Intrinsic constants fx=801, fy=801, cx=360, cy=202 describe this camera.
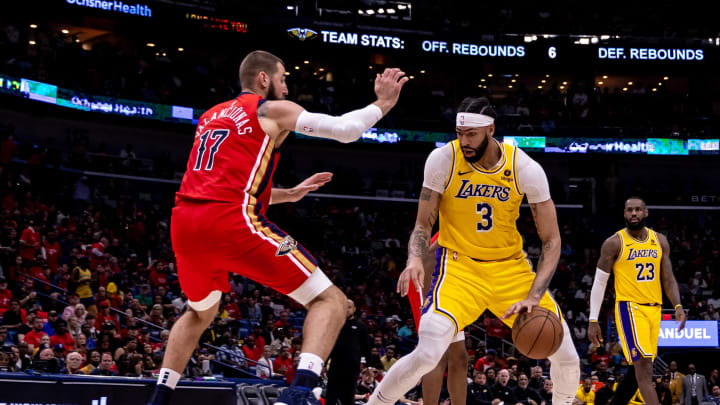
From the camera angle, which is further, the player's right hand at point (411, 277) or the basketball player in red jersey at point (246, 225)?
the player's right hand at point (411, 277)

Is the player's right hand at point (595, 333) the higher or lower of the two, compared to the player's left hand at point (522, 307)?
lower

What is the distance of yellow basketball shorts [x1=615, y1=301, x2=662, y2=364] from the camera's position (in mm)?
8562

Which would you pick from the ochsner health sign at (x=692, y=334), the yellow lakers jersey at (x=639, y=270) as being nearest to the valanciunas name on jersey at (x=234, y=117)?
the yellow lakers jersey at (x=639, y=270)

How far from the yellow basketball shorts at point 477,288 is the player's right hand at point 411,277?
0.98 feet

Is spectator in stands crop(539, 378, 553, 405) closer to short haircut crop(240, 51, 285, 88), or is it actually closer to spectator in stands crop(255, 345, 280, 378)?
spectator in stands crop(255, 345, 280, 378)

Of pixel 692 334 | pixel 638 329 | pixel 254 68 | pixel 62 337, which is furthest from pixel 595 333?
pixel 692 334

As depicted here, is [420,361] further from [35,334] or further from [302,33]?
[302,33]

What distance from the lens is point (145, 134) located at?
30.2 m

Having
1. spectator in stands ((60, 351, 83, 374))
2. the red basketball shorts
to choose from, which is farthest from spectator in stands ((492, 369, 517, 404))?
the red basketball shorts

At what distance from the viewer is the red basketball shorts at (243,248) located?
15.8 feet

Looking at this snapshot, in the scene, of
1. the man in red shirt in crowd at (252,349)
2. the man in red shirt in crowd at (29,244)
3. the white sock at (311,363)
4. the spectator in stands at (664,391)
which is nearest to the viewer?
the white sock at (311,363)

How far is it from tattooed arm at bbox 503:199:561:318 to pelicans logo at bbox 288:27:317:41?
26.6m

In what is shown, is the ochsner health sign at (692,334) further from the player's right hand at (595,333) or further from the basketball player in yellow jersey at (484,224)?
the basketball player in yellow jersey at (484,224)

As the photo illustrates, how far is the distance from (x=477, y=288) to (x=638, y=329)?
144 inches
